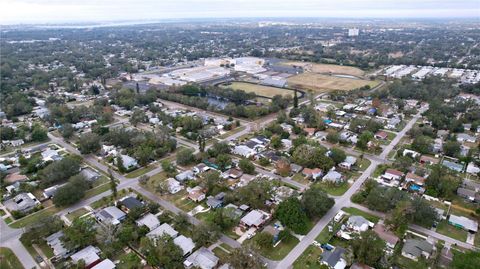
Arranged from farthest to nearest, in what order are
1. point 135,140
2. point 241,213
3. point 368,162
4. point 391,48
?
point 391,48, point 135,140, point 368,162, point 241,213

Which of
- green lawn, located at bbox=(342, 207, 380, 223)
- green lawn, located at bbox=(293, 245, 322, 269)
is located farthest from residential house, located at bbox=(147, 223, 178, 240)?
green lawn, located at bbox=(342, 207, 380, 223)

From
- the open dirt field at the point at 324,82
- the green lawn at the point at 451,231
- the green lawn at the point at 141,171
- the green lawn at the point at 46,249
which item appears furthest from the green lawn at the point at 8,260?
the open dirt field at the point at 324,82

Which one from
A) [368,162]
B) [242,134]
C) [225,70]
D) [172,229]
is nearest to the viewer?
[172,229]

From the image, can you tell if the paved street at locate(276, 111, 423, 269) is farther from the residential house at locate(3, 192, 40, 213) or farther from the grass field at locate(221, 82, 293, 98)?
the grass field at locate(221, 82, 293, 98)

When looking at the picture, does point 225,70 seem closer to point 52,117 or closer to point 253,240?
point 52,117

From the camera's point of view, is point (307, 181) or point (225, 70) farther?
point (225, 70)

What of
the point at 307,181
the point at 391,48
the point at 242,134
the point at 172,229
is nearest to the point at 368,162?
the point at 307,181

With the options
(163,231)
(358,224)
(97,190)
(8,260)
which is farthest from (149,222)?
(358,224)
